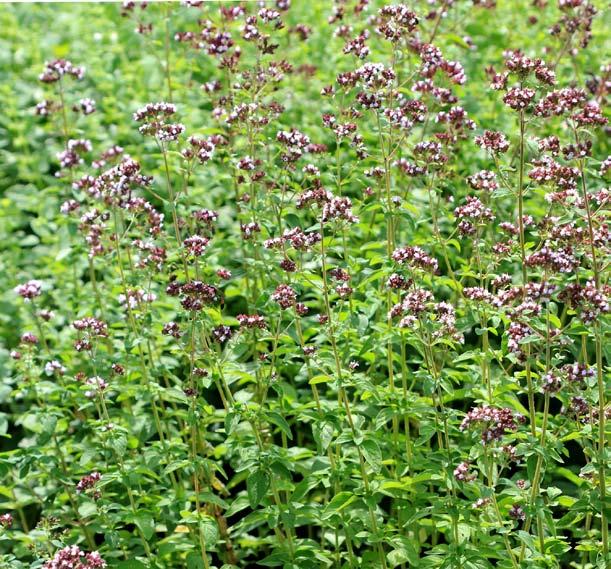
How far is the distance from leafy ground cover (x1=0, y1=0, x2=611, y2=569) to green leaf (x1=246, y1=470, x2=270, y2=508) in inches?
0.5

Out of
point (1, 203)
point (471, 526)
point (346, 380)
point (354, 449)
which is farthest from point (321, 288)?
point (1, 203)

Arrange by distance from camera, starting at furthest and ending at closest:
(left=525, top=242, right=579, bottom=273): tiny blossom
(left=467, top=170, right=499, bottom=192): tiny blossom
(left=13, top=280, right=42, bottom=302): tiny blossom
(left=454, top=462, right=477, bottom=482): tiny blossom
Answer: (left=13, top=280, right=42, bottom=302): tiny blossom < (left=467, top=170, right=499, bottom=192): tiny blossom < (left=454, top=462, right=477, bottom=482): tiny blossom < (left=525, top=242, right=579, bottom=273): tiny blossom

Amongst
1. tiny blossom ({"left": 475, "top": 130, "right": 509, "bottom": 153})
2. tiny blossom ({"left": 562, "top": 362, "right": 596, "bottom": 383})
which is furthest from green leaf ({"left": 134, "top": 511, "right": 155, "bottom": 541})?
tiny blossom ({"left": 475, "top": 130, "right": 509, "bottom": 153})

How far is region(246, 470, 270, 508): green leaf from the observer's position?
5672 mm

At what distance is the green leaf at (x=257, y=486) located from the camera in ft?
18.6

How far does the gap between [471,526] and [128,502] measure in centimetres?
244

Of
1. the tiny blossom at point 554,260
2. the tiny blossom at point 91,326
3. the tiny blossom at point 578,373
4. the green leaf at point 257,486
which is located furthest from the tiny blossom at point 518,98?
the tiny blossom at point 91,326

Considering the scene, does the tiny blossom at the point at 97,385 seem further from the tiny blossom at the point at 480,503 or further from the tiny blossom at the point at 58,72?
the tiny blossom at the point at 58,72

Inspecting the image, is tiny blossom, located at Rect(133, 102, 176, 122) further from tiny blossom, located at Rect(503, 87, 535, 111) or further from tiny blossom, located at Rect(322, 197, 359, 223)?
tiny blossom, located at Rect(503, 87, 535, 111)

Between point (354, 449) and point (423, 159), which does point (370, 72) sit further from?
point (354, 449)

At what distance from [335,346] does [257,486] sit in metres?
0.96

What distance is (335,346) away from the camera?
557 cm

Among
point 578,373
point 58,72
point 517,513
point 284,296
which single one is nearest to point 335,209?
point 284,296

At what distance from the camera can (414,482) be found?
18.5ft
